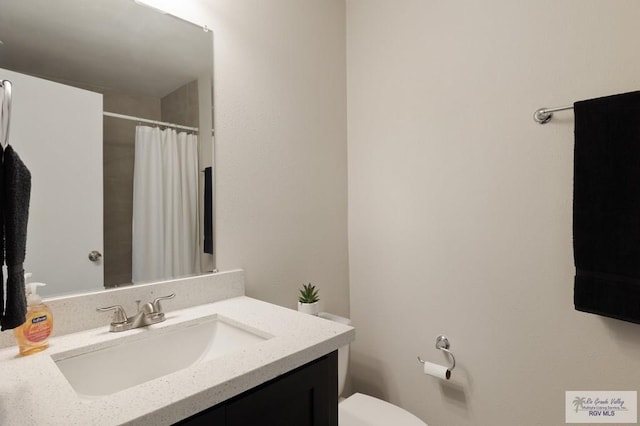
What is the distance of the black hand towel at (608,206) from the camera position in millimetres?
1048

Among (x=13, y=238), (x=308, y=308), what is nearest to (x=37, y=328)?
(x=13, y=238)

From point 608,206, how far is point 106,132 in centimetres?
158

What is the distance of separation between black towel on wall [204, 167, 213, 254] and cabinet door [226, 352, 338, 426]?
632mm

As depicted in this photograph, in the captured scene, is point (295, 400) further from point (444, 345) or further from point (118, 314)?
point (444, 345)

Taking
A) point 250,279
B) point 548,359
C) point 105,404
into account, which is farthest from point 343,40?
point 105,404

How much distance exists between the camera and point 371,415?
136cm

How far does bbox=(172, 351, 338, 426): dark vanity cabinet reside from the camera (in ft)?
2.21

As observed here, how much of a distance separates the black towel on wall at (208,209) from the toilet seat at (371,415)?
2.76 ft

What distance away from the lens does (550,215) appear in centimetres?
125

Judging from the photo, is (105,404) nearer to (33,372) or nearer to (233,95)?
(33,372)

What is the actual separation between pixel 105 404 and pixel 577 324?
4.61 feet

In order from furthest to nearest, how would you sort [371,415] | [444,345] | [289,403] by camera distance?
[444,345] → [371,415] → [289,403]

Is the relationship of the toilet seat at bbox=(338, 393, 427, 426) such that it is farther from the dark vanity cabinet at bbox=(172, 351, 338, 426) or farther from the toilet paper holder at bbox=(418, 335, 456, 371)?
the dark vanity cabinet at bbox=(172, 351, 338, 426)

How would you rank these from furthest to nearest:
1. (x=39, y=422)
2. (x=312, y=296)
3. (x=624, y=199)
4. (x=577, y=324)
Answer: (x=312, y=296) → (x=577, y=324) → (x=624, y=199) → (x=39, y=422)
